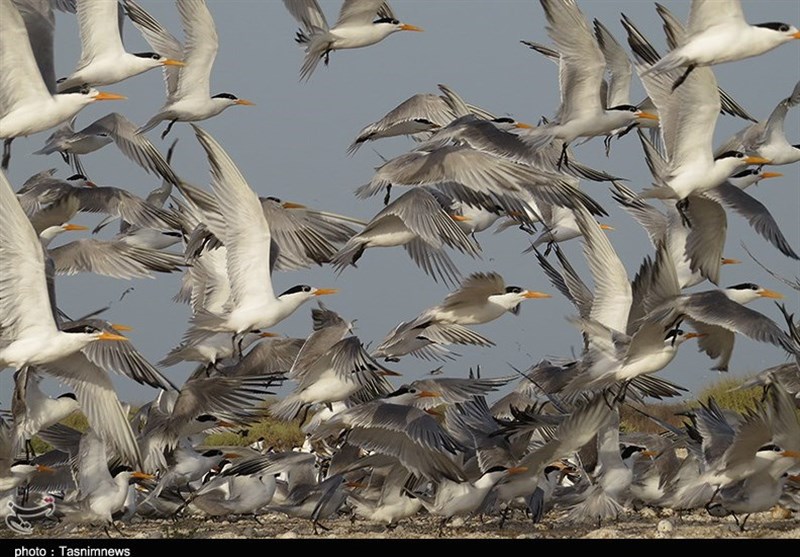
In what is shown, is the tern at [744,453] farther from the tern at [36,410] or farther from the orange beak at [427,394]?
the tern at [36,410]

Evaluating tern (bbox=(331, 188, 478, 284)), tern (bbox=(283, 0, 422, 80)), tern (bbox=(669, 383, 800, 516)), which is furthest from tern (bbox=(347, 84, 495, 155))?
tern (bbox=(669, 383, 800, 516))

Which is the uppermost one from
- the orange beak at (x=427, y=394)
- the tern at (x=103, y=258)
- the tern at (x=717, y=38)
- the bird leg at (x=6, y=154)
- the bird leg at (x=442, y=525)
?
the tern at (x=717, y=38)

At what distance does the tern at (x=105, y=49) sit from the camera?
40.1 feet

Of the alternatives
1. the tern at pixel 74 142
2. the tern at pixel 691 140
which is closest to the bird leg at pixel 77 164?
the tern at pixel 74 142

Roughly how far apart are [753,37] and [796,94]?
13.6ft

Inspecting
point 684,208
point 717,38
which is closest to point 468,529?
point 684,208

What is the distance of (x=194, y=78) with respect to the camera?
13352mm

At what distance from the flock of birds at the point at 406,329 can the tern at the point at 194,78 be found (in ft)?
0.09

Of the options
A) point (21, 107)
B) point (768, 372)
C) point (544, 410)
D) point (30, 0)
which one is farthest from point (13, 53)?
point (768, 372)

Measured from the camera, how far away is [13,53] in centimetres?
1062

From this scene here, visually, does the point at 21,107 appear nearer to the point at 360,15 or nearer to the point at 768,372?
the point at 360,15

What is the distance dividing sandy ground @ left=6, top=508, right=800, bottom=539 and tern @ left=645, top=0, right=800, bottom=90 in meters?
3.31

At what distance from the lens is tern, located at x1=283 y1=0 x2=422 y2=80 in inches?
533

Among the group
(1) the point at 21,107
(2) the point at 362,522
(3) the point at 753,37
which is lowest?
(2) the point at 362,522
